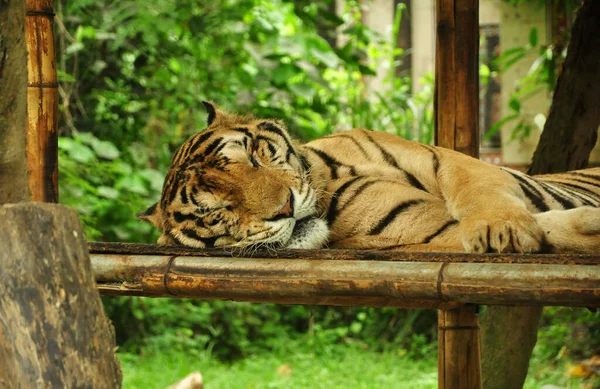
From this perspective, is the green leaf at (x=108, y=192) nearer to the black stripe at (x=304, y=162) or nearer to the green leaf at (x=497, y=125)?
the green leaf at (x=497, y=125)

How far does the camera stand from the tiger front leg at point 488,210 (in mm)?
2418

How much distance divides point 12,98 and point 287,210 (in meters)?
0.93

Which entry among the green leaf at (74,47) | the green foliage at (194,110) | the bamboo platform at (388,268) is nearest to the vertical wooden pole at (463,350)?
the bamboo platform at (388,268)

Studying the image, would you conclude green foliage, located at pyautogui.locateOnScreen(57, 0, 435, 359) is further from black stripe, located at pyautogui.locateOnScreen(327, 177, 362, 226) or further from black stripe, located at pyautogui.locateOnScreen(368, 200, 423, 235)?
black stripe, located at pyautogui.locateOnScreen(368, 200, 423, 235)

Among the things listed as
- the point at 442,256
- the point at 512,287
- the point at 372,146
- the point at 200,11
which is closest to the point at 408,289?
the point at 442,256

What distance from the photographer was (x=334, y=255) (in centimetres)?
235

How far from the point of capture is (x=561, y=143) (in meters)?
→ 4.01

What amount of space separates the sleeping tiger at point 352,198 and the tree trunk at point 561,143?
64cm

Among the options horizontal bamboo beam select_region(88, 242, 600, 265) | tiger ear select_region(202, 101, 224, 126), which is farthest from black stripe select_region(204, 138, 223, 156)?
horizontal bamboo beam select_region(88, 242, 600, 265)

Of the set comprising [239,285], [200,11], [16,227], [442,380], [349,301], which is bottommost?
[442,380]

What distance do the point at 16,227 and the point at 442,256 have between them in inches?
40.5

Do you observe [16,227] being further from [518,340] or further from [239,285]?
[518,340]

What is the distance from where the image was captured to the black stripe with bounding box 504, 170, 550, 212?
3061 mm

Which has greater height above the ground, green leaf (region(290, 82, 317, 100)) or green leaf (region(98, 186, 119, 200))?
green leaf (region(290, 82, 317, 100))
